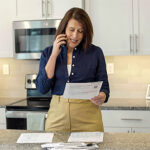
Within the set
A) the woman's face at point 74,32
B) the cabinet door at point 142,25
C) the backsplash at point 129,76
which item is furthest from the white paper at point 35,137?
the backsplash at point 129,76

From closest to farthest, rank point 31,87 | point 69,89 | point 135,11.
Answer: point 69,89 → point 135,11 → point 31,87

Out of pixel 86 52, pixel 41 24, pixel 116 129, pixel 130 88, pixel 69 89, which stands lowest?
pixel 116 129

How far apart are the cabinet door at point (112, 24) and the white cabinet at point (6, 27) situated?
0.84m

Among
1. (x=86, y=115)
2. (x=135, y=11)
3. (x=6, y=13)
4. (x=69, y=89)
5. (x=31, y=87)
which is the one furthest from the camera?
(x=31, y=87)

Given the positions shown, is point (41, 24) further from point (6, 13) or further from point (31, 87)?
point (31, 87)

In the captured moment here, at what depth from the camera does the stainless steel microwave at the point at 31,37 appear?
3.11m

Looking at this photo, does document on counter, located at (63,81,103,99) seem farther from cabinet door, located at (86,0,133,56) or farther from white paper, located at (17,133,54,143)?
cabinet door, located at (86,0,133,56)

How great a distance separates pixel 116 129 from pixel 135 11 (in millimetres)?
1206

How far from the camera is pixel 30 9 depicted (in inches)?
125

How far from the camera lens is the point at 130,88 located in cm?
337

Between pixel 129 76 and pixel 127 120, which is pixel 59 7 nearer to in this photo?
pixel 129 76

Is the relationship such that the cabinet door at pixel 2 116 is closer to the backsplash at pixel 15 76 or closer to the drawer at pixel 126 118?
the backsplash at pixel 15 76

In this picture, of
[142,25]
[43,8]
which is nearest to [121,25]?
[142,25]

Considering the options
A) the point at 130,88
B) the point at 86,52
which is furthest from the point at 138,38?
the point at 86,52
